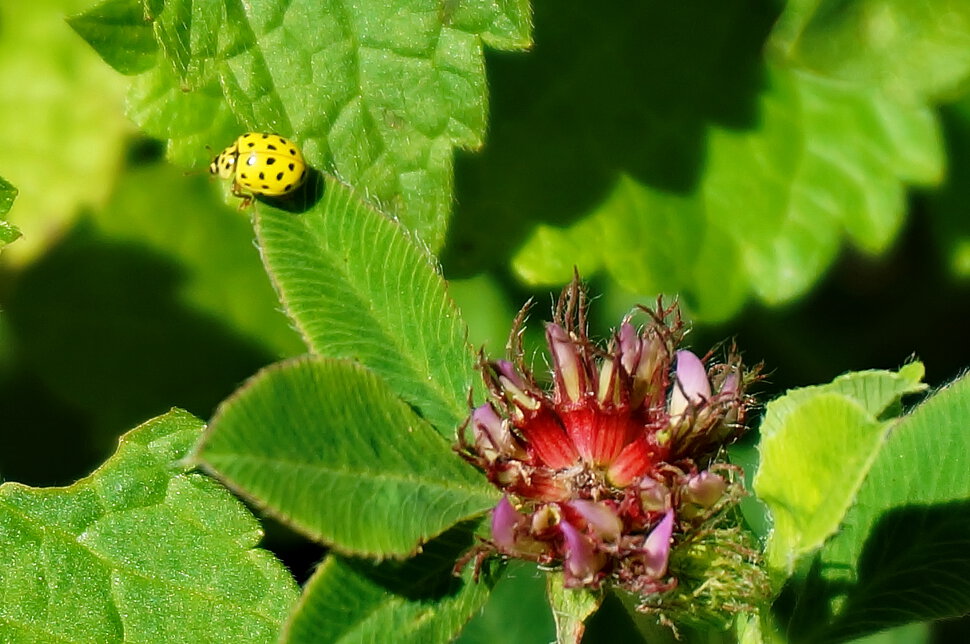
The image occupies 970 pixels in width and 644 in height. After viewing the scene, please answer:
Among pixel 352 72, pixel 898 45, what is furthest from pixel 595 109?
pixel 352 72

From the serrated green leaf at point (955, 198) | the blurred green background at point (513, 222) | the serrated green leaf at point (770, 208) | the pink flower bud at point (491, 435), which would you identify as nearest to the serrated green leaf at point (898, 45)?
the blurred green background at point (513, 222)

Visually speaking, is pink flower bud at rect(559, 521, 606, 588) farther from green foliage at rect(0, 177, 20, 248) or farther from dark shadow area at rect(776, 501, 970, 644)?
green foliage at rect(0, 177, 20, 248)

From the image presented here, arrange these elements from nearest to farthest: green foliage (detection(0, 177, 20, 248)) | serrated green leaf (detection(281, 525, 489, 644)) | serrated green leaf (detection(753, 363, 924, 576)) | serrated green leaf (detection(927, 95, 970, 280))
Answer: serrated green leaf (detection(753, 363, 924, 576))
serrated green leaf (detection(281, 525, 489, 644))
green foliage (detection(0, 177, 20, 248))
serrated green leaf (detection(927, 95, 970, 280))

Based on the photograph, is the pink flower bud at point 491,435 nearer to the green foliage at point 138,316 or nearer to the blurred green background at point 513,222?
the blurred green background at point 513,222

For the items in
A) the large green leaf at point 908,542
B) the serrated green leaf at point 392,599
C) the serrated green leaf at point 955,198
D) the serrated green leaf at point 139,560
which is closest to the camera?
the serrated green leaf at point 392,599

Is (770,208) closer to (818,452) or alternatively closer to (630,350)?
(630,350)

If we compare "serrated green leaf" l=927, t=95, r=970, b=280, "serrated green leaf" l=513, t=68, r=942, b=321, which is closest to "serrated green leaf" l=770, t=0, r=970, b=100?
"serrated green leaf" l=513, t=68, r=942, b=321
